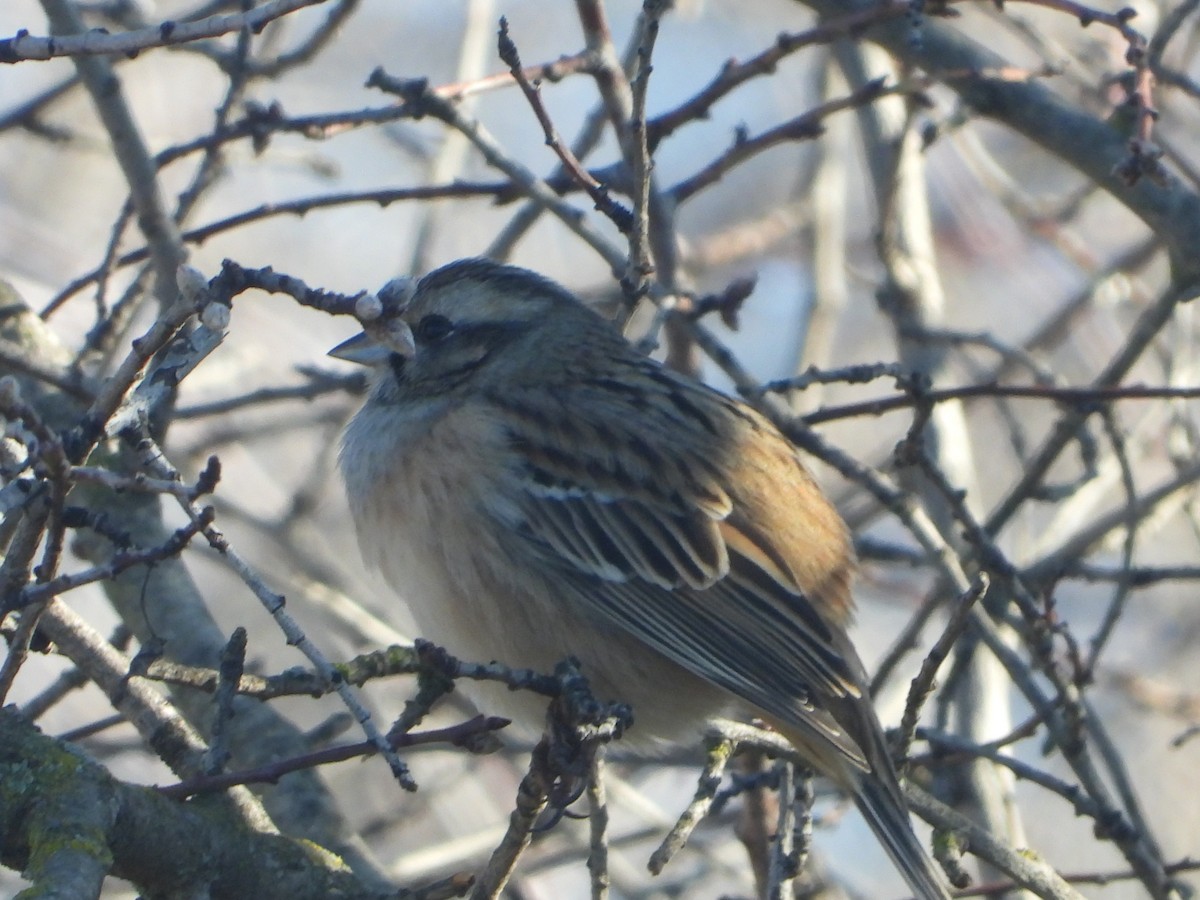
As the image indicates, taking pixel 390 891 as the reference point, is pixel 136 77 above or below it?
above

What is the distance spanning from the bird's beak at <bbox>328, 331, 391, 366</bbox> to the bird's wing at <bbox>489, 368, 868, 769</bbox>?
394 millimetres

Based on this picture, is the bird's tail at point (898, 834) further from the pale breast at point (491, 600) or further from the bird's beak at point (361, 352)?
the bird's beak at point (361, 352)

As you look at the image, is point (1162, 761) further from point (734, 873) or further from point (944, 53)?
point (944, 53)

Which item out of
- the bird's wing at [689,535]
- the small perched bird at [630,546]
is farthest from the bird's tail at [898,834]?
the bird's wing at [689,535]

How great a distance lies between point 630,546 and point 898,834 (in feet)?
3.09

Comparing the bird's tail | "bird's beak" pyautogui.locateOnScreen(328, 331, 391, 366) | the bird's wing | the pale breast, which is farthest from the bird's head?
the bird's tail

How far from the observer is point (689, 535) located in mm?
4016

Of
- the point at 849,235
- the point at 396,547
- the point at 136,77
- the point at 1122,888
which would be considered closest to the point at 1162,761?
the point at 1122,888

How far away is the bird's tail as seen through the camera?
3373 millimetres

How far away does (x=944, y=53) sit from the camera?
166 inches

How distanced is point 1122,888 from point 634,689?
13.3ft

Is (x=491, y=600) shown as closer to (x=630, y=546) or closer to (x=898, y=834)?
(x=630, y=546)

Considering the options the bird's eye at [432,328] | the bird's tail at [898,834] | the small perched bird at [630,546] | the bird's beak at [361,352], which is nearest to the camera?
the bird's tail at [898,834]

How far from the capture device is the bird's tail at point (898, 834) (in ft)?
11.1
